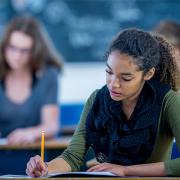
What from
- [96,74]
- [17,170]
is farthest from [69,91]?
[17,170]

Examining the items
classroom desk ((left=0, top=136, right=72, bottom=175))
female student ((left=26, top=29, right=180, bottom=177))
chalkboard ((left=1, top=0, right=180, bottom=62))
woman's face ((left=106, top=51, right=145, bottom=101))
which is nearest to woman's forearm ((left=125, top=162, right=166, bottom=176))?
female student ((left=26, top=29, right=180, bottom=177))

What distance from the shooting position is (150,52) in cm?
282

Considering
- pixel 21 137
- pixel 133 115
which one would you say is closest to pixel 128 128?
pixel 133 115

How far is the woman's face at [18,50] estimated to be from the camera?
4.88 m

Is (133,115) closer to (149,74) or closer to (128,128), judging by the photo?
(128,128)

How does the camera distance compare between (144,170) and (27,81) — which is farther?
(27,81)

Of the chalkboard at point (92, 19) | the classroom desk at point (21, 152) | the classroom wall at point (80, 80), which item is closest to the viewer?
the classroom desk at point (21, 152)

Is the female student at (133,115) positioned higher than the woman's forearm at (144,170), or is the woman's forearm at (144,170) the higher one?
the female student at (133,115)

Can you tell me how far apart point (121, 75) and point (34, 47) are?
2.29m

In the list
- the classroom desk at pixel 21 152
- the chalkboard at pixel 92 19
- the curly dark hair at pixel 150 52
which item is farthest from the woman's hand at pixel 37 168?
the chalkboard at pixel 92 19

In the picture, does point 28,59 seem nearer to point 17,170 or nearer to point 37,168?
point 17,170

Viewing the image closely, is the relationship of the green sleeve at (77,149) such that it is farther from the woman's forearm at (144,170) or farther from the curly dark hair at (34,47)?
the curly dark hair at (34,47)

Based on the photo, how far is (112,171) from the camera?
2693 millimetres

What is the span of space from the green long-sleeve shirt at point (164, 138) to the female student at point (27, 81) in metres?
1.85
